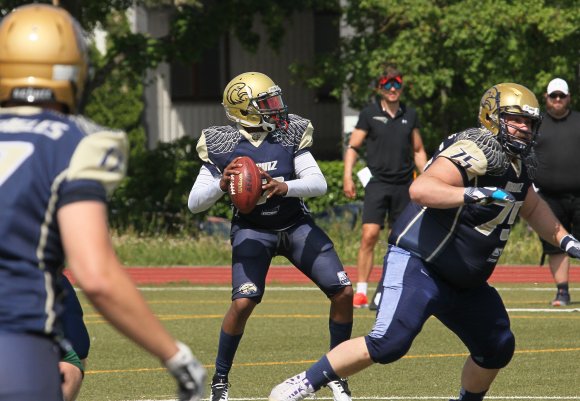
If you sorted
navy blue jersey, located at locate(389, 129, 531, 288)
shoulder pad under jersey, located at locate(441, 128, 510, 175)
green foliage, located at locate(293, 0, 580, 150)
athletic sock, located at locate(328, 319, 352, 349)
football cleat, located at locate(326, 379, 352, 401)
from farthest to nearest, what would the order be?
green foliage, located at locate(293, 0, 580, 150) → athletic sock, located at locate(328, 319, 352, 349) → football cleat, located at locate(326, 379, 352, 401) → navy blue jersey, located at locate(389, 129, 531, 288) → shoulder pad under jersey, located at locate(441, 128, 510, 175)

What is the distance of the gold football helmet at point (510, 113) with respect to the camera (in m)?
6.07

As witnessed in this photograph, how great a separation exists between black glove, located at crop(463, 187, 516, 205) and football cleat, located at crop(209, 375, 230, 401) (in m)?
2.16

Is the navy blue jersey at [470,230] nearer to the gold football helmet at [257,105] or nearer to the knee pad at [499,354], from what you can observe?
the knee pad at [499,354]

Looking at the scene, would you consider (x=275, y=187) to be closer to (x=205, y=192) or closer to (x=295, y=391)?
(x=205, y=192)

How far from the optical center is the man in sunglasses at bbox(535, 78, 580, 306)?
11484mm

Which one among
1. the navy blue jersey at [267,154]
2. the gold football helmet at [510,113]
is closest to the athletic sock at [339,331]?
the navy blue jersey at [267,154]

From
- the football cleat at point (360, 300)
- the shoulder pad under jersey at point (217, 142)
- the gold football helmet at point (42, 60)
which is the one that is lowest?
the football cleat at point (360, 300)

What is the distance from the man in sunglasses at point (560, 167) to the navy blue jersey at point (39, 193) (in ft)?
27.7

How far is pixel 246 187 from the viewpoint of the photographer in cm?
721

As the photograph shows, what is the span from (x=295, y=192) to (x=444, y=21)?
10.6 meters

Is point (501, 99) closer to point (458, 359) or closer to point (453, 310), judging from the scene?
point (453, 310)

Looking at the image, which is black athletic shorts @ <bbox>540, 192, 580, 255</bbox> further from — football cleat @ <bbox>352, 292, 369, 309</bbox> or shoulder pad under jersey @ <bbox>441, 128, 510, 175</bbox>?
shoulder pad under jersey @ <bbox>441, 128, 510, 175</bbox>

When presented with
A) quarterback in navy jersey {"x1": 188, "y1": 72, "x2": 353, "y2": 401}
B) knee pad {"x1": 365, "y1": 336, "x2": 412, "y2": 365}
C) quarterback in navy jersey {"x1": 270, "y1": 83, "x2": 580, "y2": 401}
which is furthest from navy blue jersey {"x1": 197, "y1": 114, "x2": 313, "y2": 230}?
knee pad {"x1": 365, "y1": 336, "x2": 412, "y2": 365}

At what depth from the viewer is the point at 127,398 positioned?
7.29 metres
